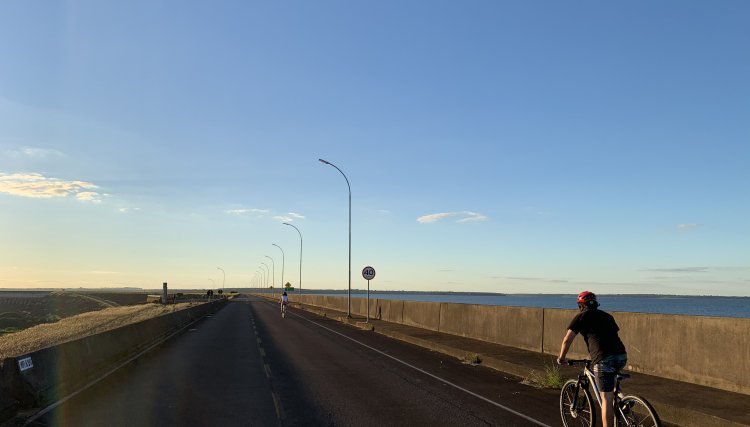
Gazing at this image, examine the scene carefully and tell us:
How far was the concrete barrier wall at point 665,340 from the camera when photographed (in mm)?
10406

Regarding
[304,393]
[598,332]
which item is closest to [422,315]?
[304,393]

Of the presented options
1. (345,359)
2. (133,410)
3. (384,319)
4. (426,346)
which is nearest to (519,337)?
(426,346)

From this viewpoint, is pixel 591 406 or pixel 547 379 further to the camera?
pixel 547 379

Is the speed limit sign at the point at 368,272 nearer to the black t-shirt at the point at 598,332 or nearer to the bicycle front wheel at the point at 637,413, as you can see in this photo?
the black t-shirt at the point at 598,332

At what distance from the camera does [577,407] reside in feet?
25.2

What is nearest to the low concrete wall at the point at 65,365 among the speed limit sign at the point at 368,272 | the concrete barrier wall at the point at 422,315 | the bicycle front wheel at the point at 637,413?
the bicycle front wheel at the point at 637,413

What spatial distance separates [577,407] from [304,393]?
16.1 feet

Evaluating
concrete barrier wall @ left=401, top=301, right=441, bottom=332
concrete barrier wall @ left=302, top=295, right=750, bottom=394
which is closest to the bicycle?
concrete barrier wall @ left=302, top=295, right=750, bottom=394

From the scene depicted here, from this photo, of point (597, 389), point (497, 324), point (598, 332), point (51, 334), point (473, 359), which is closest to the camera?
point (598, 332)

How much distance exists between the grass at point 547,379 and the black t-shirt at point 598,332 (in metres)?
5.11

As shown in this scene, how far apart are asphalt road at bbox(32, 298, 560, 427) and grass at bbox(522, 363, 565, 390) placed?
302 millimetres

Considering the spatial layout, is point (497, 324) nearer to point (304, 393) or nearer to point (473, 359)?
point (473, 359)

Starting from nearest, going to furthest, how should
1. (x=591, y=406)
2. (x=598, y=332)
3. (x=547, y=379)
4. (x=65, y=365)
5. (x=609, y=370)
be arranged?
1. (x=609, y=370)
2. (x=598, y=332)
3. (x=591, y=406)
4. (x=65, y=365)
5. (x=547, y=379)

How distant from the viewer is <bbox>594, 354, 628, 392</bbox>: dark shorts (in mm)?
6688
